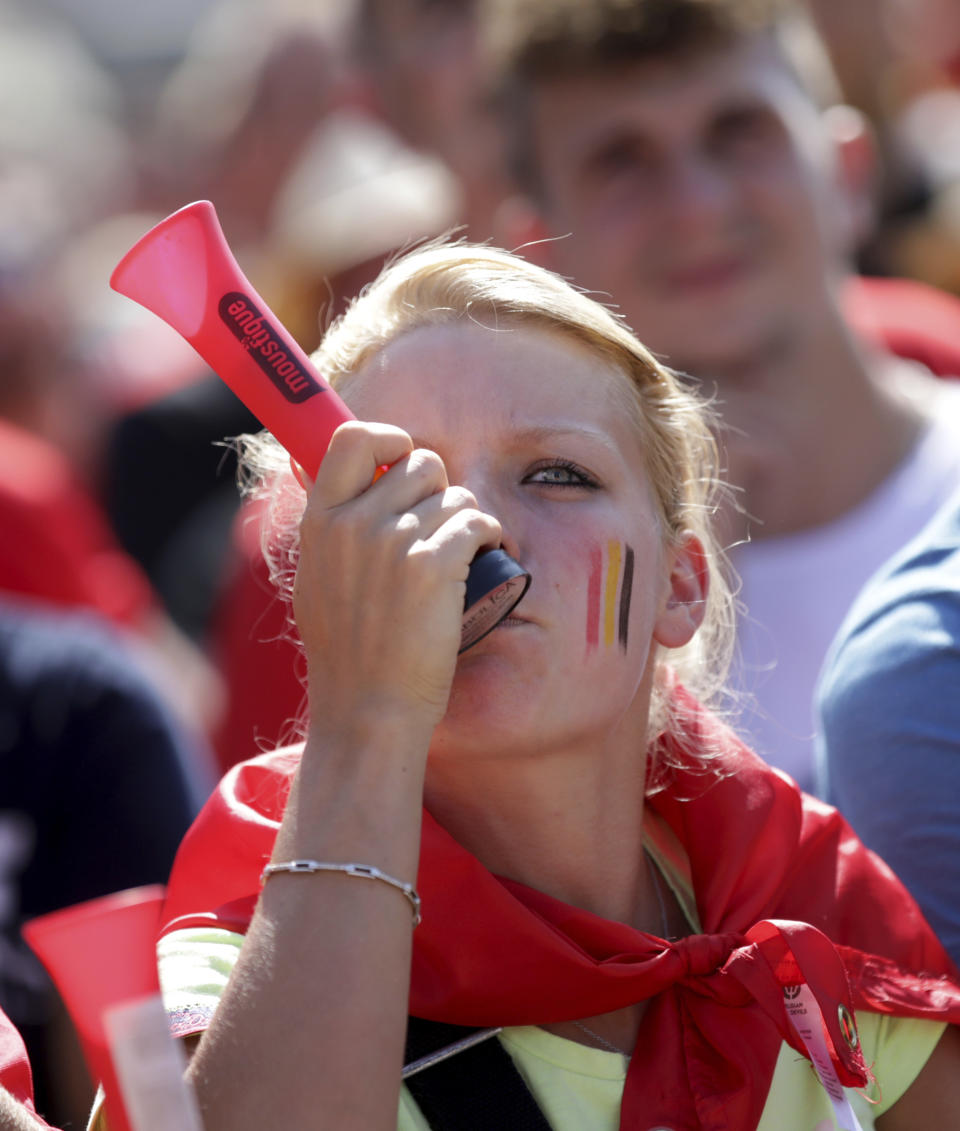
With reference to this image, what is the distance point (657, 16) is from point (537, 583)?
1.86 meters

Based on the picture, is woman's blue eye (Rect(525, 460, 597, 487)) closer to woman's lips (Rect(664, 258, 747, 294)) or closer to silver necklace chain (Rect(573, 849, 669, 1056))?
Answer: silver necklace chain (Rect(573, 849, 669, 1056))

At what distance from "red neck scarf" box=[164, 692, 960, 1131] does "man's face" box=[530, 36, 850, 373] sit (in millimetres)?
1466

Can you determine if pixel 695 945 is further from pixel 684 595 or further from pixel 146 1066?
→ pixel 146 1066

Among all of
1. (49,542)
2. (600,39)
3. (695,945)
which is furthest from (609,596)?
(49,542)

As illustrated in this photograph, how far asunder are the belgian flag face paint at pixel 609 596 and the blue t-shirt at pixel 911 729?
0.45 metres

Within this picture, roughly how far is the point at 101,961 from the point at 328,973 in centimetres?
32

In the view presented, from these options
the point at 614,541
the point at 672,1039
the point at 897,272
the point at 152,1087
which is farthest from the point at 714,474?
the point at 897,272

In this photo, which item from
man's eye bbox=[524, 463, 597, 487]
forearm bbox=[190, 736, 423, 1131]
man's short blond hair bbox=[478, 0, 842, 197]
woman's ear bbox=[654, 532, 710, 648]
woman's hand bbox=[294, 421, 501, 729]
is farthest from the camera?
man's short blond hair bbox=[478, 0, 842, 197]

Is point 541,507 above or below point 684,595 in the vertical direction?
above

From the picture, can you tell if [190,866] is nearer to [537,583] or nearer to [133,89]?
[537,583]

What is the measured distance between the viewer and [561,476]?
161cm

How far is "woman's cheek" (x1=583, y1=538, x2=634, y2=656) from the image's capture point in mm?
1556

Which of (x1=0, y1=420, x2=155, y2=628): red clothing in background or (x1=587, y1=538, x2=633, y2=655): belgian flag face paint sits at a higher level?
(x1=0, y1=420, x2=155, y2=628): red clothing in background

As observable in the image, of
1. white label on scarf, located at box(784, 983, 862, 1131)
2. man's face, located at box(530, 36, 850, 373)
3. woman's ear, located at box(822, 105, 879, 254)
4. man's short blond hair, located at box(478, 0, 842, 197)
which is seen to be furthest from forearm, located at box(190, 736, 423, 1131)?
→ woman's ear, located at box(822, 105, 879, 254)
